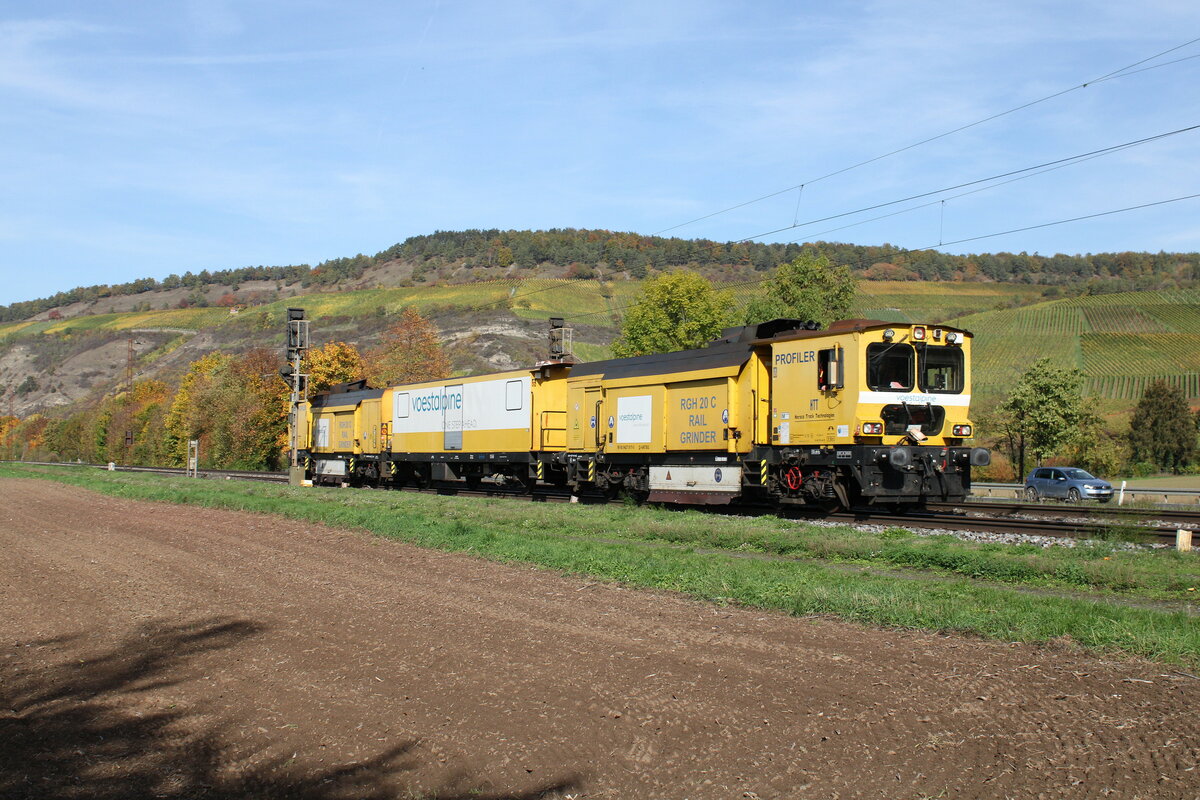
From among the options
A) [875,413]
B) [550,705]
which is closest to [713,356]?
[875,413]

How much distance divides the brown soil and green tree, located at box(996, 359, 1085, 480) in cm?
4060

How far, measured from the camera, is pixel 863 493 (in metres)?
17.0

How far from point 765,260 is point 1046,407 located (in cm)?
9332

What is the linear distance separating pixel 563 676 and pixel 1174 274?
142427mm

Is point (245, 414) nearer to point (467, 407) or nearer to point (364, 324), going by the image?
point (467, 407)

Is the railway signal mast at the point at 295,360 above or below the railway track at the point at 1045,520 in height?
above

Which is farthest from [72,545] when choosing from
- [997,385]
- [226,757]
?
[997,385]

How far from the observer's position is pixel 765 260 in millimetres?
135750

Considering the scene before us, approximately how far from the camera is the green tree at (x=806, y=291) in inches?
2388

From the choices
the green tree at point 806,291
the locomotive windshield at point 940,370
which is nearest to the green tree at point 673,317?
the green tree at point 806,291

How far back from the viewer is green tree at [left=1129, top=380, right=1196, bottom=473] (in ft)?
195

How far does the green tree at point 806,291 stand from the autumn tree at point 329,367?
28657mm

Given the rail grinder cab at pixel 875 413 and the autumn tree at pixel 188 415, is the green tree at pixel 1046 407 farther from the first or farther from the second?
the autumn tree at pixel 188 415

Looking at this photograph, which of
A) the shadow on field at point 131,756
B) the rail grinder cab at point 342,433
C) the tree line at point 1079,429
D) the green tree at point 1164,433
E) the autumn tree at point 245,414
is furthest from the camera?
the autumn tree at point 245,414
